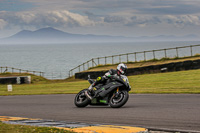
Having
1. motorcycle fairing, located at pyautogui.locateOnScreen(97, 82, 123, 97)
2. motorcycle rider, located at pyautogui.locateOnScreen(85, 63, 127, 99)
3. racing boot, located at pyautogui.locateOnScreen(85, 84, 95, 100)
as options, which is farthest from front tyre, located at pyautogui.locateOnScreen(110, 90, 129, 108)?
racing boot, located at pyautogui.locateOnScreen(85, 84, 95, 100)

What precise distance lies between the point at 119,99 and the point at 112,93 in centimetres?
39

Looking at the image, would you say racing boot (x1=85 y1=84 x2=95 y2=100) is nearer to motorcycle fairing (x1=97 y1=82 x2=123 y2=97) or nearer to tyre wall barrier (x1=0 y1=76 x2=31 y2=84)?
motorcycle fairing (x1=97 y1=82 x2=123 y2=97)

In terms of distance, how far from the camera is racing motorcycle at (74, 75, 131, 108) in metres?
11.5

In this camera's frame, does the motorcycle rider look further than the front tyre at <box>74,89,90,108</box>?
No

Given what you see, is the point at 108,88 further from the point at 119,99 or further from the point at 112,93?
the point at 119,99

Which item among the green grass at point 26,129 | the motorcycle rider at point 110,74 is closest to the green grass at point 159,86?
the motorcycle rider at point 110,74

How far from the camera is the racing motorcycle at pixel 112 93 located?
11477 mm

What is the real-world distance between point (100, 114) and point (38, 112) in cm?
277

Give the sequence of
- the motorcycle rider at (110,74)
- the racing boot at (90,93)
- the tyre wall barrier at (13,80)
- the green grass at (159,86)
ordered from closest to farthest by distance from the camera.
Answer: the motorcycle rider at (110,74) < the racing boot at (90,93) < the green grass at (159,86) < the tyre wall barrier at (13,80)

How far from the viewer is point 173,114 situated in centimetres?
964

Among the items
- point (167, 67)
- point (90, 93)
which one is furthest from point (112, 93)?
point (167, 67)

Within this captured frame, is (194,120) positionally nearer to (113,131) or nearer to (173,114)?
(173,114)

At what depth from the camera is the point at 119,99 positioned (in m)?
11.6

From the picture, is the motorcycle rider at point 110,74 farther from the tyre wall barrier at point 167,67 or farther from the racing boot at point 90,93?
the tyre wall barrier at point 167,67
